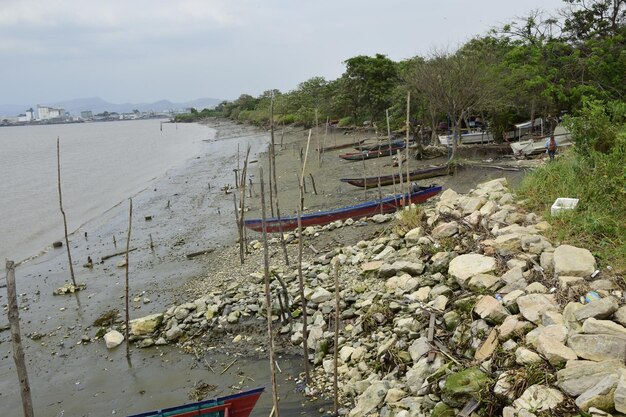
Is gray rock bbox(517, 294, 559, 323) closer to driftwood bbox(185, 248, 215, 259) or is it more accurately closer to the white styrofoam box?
the white styrofoam box

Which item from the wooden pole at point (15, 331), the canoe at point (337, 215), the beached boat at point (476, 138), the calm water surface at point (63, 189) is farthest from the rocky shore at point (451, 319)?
the beached boat at point (476, 138)

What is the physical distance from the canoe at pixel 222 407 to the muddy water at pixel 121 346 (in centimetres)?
89

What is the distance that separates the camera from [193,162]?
4628 cm

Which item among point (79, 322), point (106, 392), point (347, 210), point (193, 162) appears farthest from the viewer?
point (193, 162)

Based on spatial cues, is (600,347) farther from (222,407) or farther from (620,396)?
(222,407)

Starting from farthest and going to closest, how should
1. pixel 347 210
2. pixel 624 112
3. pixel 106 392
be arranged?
pixel 347 210 → pixel 624 112 → pixel 106 392

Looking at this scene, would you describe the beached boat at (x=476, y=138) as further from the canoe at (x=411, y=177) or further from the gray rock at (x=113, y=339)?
the gray rock at (x=113, y=339)

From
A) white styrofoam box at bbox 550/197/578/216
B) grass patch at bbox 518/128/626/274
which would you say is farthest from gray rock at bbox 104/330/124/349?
white styrofoam box at bbox 550/197/578/216

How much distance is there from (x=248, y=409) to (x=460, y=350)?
129 inches

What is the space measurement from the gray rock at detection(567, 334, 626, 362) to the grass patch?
193 cm

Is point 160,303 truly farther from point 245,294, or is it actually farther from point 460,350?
point 460,350

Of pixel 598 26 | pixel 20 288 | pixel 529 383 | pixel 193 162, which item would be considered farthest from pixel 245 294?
pixel 193 162

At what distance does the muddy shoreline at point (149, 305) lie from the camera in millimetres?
8805

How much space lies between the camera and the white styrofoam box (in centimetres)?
929
